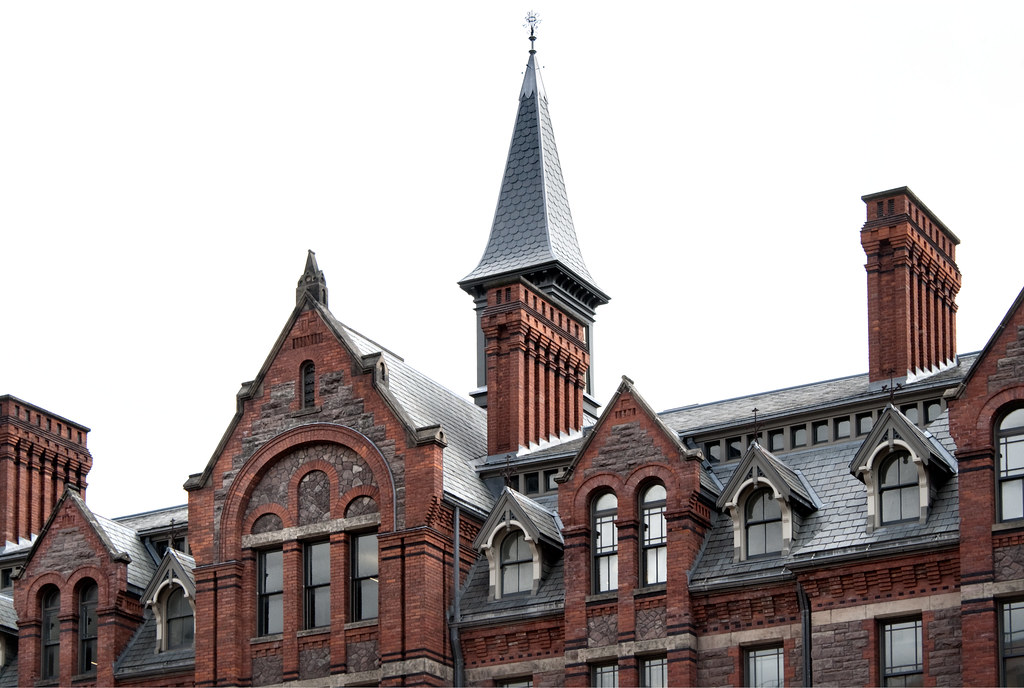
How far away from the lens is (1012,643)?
143 ft

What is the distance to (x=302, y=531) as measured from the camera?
5203 cm

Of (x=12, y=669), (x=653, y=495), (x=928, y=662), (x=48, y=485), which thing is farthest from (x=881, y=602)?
(x=48, y=485)

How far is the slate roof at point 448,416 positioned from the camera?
52594mm

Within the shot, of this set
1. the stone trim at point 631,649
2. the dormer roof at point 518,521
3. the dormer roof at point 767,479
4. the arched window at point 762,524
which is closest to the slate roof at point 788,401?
the dormer roof at point 767,479

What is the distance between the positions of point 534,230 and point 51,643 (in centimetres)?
1806

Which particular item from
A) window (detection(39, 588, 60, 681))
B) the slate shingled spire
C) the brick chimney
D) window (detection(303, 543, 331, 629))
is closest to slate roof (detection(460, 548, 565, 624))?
window (detection(303, 543, 331, 629))

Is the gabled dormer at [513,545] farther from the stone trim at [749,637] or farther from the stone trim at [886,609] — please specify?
the stone trim at [886,609]

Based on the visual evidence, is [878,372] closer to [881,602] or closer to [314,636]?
[881,602]

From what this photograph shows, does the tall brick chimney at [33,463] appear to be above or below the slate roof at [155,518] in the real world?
above

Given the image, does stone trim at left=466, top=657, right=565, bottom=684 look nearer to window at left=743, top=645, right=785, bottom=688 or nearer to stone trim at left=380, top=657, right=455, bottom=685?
stone trim at left=380, top=657, right=455, bottom=685

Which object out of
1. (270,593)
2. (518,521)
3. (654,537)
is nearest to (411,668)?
(518,521)

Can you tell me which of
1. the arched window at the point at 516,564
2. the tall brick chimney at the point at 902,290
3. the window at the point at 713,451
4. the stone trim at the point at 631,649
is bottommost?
the stone trim at the point at 631,649

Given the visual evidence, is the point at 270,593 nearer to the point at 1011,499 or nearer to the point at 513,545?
the point at 513,545

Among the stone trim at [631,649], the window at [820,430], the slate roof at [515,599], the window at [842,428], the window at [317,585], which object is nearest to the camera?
the stone trim at [631,649]
